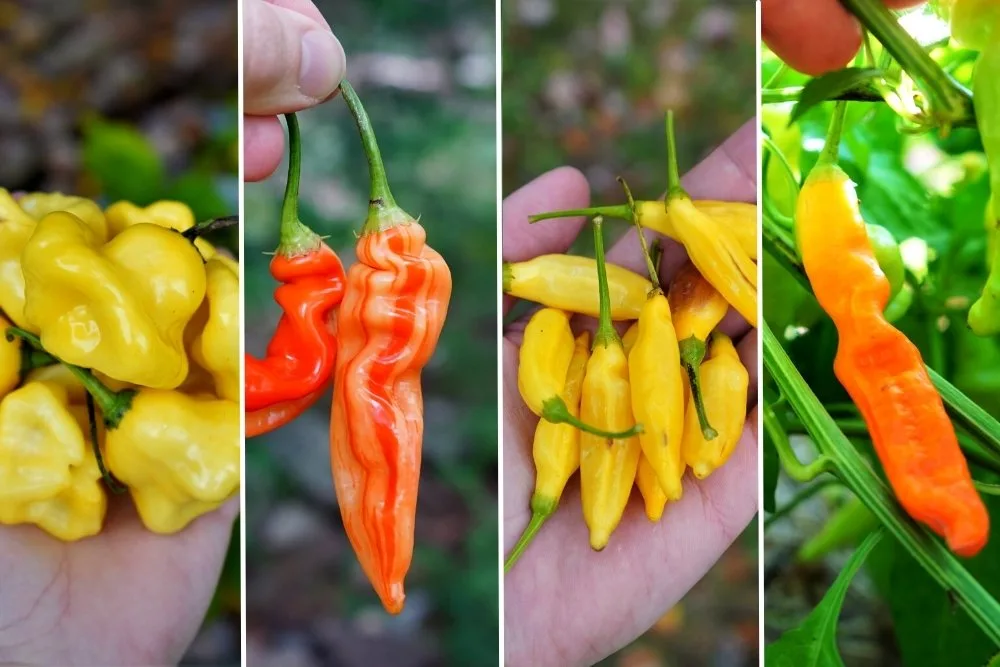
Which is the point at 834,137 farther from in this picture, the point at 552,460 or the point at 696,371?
the point at 552,460

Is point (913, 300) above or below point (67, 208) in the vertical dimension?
above

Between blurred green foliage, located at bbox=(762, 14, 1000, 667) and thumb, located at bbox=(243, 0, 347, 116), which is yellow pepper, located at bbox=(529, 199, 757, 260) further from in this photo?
thumb, located at bbox=(243, 0, 347, 116)

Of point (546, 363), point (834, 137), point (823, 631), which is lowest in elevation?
point (823, 631)

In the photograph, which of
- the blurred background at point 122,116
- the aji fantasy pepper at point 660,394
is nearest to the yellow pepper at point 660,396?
the aji fantasy pepper at point 660,394

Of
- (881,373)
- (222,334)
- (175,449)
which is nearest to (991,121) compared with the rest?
(881,373)

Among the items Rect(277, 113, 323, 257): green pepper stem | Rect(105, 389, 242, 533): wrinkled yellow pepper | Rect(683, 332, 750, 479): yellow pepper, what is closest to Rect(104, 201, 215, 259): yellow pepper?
Rect(277, 113, 323, 257): green pepper stem

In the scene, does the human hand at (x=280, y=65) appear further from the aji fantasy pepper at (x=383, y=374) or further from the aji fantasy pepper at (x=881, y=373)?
the aji fantasy pepper at (x=881, y=373)

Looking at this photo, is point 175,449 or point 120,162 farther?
point 120,162
